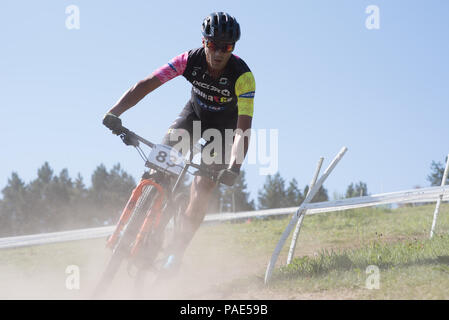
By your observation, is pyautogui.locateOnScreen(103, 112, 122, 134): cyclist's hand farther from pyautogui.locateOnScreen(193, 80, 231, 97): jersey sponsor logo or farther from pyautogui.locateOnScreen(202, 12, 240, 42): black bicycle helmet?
pyautogui.locateOnScreen(202, 12, 240, 42): black bicycle helmet

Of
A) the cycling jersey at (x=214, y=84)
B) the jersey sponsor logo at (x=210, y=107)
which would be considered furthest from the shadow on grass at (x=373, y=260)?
the jersey sponsor logo at (x=210, y=107)

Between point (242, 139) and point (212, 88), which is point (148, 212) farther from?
point (212, 88)

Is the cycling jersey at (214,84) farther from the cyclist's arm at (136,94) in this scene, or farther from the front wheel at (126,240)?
the front wheel at (126,240)

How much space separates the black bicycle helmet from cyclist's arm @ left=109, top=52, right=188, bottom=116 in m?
0.54

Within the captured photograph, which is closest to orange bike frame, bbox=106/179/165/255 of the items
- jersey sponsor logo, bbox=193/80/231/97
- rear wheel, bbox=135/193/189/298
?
rear wheel, bbox=135/193/189/298

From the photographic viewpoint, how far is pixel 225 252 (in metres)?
8.34

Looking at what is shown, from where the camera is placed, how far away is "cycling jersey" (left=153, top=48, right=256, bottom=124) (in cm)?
509

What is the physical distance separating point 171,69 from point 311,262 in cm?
299

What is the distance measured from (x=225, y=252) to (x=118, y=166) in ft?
232

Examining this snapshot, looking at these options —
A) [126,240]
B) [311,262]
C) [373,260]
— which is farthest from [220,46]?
[373,260]

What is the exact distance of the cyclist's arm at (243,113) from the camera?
4.87m

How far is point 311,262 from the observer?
5.60 m

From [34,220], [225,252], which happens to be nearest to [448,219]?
[225,252]

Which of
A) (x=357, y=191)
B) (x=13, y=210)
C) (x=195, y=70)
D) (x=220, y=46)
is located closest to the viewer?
(x=220, y=46)
